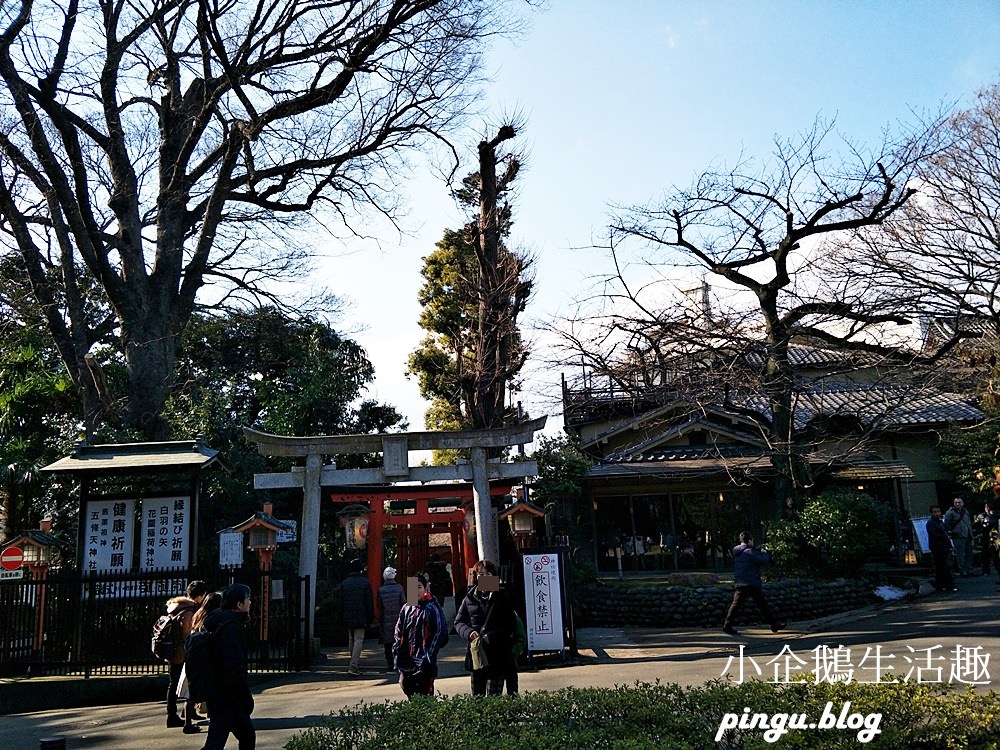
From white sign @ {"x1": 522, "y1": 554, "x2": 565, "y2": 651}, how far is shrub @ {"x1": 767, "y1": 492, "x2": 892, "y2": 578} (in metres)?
6.53

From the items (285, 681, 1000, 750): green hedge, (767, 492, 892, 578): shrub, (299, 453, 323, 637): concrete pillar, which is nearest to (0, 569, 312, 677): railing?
(299, 453, 323, 637): concrete pillar

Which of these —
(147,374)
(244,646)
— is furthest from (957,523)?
(147,374)

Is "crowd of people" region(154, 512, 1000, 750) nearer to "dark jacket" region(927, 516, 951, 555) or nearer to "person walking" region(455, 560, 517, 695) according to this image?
"person walking" region(455, 560, 517, 695)

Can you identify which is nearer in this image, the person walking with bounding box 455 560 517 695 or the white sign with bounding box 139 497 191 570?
the person walking with bounding box 455 560 517 695

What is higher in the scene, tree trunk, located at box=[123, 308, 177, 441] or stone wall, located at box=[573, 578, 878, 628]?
tree trunk, located at box=[123, 308, 177, 441]

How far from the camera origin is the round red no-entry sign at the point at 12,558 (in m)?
12.8

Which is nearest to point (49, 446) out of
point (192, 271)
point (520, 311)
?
point (192, 271)

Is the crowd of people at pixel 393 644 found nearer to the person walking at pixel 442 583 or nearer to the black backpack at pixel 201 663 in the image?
the black backpack at pixel 201 663

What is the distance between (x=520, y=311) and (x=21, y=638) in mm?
13879

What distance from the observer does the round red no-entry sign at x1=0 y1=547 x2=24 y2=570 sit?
1275 centimetres

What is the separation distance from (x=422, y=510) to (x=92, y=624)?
8.02m

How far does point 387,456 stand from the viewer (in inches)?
557

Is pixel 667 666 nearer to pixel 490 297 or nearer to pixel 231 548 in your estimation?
pixel 231 548

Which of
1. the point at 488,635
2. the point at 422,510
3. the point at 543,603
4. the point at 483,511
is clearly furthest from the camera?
the point at 422,510
